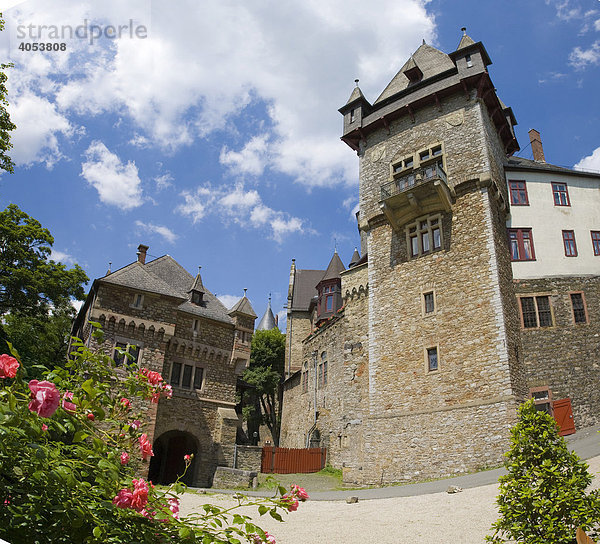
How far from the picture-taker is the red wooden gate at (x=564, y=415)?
1798 centimetres

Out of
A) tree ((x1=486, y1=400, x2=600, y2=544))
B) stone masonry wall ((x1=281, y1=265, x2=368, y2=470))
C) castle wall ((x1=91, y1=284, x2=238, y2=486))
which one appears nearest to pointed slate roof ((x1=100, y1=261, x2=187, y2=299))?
castle wall ((x1=91, y1=284, x2=238, y2=486))

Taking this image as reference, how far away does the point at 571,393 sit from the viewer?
1895 cm

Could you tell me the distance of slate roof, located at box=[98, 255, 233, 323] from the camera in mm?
22234

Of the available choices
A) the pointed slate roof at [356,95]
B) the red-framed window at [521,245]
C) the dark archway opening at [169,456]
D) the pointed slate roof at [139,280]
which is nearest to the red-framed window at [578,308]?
the red-framed window at [521,245]

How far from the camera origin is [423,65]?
2431cm

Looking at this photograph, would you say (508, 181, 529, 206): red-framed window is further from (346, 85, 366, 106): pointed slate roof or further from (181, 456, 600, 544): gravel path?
(181, 456, 600, 544): gravel path

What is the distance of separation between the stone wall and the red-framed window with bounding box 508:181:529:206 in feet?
13.1

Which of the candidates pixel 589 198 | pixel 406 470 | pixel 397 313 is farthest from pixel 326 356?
pixel 589 198

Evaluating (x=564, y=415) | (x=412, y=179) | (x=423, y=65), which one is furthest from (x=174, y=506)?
(x=423, y=65)

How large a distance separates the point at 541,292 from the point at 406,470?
1015cm

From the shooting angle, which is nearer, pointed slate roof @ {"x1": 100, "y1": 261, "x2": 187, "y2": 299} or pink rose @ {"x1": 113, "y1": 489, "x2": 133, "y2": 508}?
pink rose @ {"x1": 113, "y1": 489, "x2": 133, "y2": 508}

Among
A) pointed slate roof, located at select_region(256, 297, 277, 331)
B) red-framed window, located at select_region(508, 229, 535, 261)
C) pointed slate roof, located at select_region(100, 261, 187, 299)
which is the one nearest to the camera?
red-framed window, located at select_region(508, 229, 535, 261)

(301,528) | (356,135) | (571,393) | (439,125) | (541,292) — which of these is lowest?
(301,528)

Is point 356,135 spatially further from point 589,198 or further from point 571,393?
point 571,393
